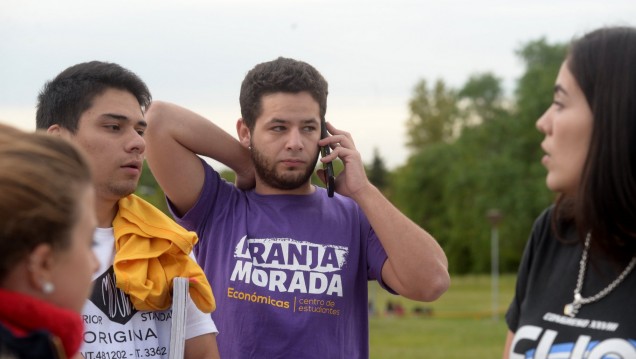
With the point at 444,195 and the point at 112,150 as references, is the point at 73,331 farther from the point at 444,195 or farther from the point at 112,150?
the point at 444,195

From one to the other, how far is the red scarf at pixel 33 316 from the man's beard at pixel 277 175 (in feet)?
6.69

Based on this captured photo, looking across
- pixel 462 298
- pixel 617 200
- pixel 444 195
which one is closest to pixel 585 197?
pixel 617 200

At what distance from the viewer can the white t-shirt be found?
3852 millimetres

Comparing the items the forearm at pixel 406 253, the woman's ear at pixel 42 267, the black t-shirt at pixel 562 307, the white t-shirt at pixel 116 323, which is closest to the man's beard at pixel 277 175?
the forearm at pixel 406 253

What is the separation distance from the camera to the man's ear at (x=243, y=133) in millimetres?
4730

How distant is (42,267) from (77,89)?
179cm

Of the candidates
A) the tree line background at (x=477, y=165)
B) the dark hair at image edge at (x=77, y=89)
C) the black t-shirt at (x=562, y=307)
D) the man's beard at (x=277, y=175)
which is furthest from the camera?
the tree line background at (x=477, y=165)

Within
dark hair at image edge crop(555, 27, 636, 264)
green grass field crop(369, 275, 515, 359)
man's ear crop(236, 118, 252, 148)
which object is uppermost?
man's ear crop(236, 118, 252, 148)

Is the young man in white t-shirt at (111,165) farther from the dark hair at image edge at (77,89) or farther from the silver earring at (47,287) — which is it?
the silver earring at (47,287)

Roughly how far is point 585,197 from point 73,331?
167 cm

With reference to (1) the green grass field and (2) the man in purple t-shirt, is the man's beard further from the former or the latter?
(1) the green grass field

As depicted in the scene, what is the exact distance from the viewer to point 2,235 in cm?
241

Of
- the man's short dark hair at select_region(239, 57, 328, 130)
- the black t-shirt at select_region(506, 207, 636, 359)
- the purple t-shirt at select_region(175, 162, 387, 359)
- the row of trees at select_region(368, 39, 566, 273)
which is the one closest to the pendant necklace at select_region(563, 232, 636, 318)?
the black t-shirt at select_region(506, 207, 636, 359)

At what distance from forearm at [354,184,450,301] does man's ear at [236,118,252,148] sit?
0.66 metres
